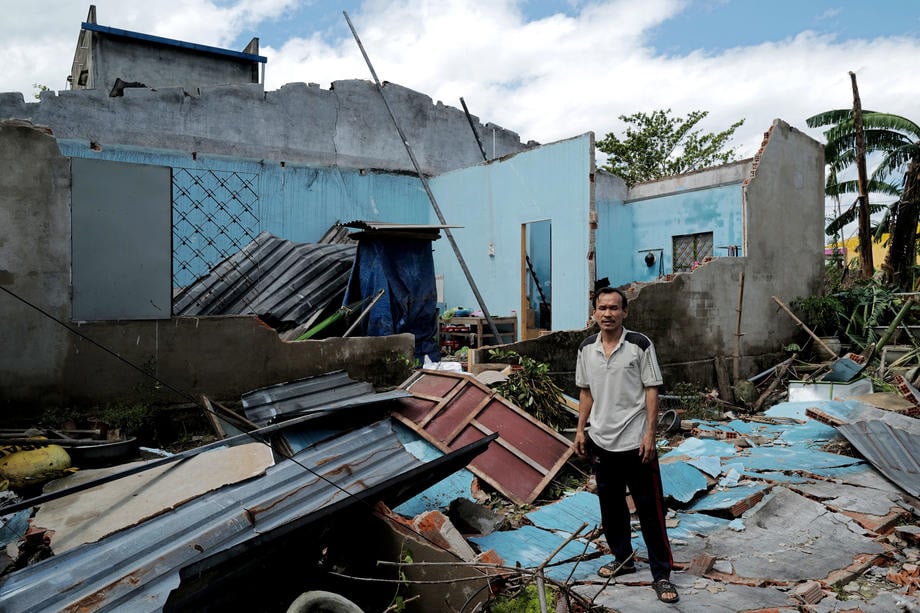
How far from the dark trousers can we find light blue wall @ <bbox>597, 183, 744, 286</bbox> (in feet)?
35.3

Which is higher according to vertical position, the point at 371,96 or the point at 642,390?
the point at 371,96

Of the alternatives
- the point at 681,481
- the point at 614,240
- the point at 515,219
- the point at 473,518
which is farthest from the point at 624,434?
the point at 614,240

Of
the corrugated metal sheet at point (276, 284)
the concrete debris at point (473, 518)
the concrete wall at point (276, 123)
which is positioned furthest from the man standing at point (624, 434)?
the concrete wall at point (276, 123)

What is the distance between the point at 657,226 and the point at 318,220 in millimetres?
8176

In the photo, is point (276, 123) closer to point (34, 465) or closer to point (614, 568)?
point (34, 465)

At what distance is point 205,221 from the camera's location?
10805 millimetres

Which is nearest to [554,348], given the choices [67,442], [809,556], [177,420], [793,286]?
[809,556]

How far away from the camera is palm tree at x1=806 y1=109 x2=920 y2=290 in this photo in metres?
13.3

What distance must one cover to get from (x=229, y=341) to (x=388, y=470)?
2377 millimetres

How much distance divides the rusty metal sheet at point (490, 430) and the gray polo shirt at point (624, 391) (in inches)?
75.3

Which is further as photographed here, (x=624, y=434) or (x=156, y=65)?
(x=156, y=65)

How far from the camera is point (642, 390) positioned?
3367 millimetres

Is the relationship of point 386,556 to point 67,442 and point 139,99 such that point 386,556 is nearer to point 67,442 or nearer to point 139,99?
point 67,442

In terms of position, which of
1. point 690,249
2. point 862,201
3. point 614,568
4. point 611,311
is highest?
point 862,201
